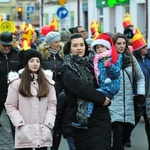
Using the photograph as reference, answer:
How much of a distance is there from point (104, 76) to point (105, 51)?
389mm

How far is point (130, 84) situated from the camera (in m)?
7.91

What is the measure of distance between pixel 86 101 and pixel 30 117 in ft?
2.46

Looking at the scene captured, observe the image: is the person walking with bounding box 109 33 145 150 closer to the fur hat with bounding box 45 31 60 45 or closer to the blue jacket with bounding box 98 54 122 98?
the fur hat with bounding box 45 31 60 45

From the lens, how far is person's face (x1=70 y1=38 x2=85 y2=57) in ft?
20.7

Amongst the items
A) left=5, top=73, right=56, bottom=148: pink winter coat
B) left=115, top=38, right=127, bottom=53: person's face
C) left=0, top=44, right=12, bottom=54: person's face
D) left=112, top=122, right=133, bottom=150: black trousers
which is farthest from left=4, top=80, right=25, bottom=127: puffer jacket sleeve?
left=0, top=44, right=12, bottom=54: person's face

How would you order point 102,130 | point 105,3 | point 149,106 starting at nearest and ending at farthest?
point 102,130
point 149,106
point 105,3

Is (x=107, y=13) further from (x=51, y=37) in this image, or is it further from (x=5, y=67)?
(x=51, y=37)

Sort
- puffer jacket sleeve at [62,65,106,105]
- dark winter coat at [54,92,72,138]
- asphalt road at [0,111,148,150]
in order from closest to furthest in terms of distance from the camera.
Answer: puffer jacket sleeve at [62,65,106,105] < dark winter coat at [54,92,72,138] < asphalt road at [0,111,148,150]

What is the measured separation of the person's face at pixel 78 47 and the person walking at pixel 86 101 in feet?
0.16

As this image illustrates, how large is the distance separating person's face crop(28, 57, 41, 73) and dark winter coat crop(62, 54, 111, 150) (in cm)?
56

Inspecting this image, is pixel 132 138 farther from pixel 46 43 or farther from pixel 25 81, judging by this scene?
pixel 25 81

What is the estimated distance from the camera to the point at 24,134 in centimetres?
648

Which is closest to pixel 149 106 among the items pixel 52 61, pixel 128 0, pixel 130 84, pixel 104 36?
pixel 130 84

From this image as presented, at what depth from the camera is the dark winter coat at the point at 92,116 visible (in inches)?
238
